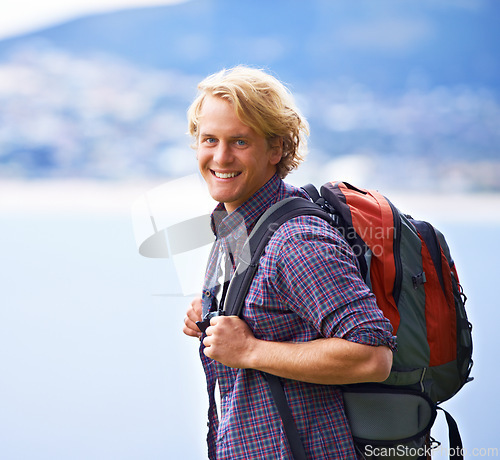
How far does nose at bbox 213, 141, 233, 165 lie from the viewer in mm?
1227

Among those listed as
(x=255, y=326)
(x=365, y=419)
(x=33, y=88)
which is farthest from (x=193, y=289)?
(x=33, y=88)

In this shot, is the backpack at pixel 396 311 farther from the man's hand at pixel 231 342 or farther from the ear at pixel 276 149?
the ear at pixel 276 149

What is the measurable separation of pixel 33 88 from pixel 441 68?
536 cm

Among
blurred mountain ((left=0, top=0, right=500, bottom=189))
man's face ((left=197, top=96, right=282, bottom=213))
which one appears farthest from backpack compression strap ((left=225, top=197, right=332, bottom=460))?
blurred mountain ((left=0, top=0, right=500, bottom=189))

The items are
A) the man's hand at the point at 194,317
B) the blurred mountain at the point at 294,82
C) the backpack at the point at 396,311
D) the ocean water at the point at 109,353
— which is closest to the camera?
the backpack at the point at 396,311

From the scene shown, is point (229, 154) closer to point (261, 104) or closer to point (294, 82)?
point (261, 104)

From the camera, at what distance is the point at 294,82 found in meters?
6.06

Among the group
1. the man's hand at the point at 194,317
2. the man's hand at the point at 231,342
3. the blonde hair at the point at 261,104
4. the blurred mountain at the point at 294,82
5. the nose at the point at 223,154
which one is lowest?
the man's hand at the point at 231,342

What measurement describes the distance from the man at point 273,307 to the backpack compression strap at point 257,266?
0.05 feet

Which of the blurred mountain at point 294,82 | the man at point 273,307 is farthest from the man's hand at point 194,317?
the blurred mountain at point 294,82

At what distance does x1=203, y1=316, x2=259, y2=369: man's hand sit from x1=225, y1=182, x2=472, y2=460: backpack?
0.03 meters

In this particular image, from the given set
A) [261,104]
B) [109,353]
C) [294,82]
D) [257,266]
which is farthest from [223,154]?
[294,82]

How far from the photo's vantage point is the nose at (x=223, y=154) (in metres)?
1.23

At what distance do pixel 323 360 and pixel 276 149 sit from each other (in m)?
0.49
